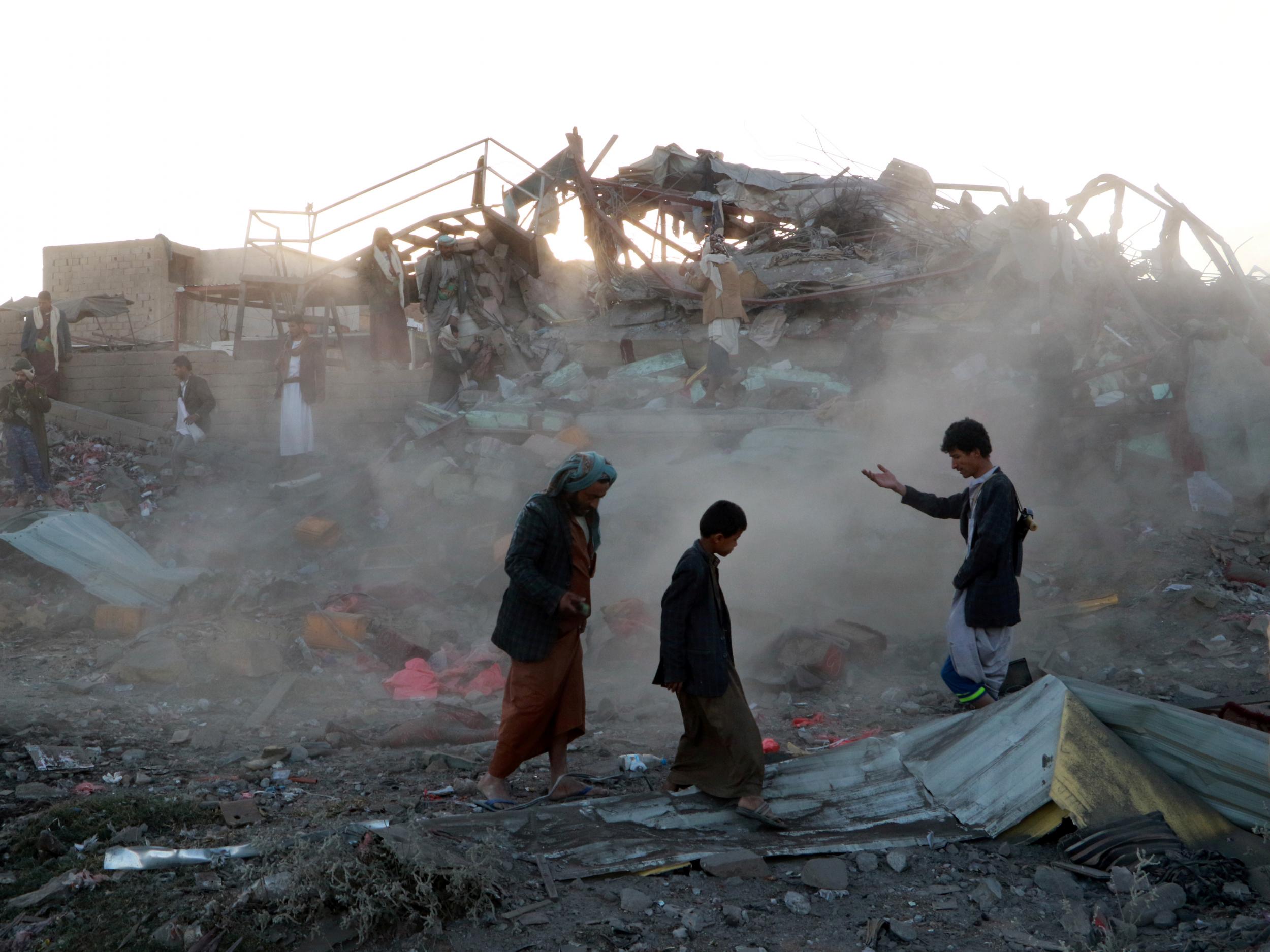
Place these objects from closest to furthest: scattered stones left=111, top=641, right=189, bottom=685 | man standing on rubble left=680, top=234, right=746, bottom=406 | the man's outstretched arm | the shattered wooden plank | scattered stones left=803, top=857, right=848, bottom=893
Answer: scattered stones left=803, top=857, right=848, bottom=893 → the man's outstretched arm → the shattered wooden plank → scattered stones left=111, top=641, right=189, bottom=685 → man standing on rubble left=680, top=234, right=746, bottom=406

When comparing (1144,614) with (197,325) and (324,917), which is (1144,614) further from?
(197,325)

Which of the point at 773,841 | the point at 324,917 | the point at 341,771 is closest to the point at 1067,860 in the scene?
the point at 773,841

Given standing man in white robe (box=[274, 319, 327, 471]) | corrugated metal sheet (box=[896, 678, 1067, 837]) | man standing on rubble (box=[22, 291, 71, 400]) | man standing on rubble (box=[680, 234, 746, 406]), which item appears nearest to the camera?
corrugated metal sheet (box=[896, 678, 1067, 837])

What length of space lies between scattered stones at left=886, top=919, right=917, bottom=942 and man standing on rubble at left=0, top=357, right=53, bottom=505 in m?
9.48

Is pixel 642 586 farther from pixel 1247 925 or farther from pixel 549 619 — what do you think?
pixel 1247 925

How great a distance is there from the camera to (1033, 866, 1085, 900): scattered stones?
9.71ft

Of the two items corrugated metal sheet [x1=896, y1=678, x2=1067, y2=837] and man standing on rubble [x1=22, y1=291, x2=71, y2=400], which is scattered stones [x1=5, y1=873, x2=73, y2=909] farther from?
man standing on rubble [x1=22, y1=291, x2=71, y2=400]

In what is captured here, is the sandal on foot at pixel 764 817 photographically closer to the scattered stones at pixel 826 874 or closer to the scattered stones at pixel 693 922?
the scattered stones at pixel 826 874

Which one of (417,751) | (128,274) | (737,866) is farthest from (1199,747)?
(128,274)

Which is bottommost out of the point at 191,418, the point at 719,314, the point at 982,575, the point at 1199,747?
the point at 1199,747

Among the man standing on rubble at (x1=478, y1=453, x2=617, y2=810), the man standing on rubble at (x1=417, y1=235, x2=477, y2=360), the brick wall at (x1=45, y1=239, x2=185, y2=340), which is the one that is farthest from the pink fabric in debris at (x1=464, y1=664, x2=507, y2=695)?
the brick wall at (x1=45, y1=239, x2=185, y2=340)

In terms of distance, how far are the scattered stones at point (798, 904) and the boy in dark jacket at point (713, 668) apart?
0.55 meters

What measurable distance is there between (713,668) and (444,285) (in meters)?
9.17

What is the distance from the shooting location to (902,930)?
2791 millimetres
